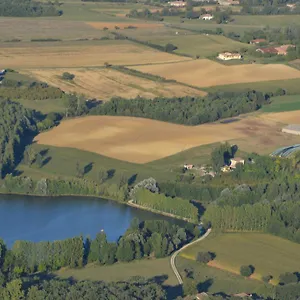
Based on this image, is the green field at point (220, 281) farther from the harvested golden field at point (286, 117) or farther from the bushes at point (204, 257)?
the harvested golden field at point (286, 117)

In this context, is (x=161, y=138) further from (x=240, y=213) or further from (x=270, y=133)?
(x=240, y=213)

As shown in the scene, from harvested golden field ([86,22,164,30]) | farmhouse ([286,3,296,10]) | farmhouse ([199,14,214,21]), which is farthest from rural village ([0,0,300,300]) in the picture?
farmhouse ([286,3,296,10])

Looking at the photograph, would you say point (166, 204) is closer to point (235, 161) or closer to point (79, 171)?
point (79, 171)

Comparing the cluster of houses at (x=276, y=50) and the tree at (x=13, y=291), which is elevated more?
the tree at (x=13, y=291)

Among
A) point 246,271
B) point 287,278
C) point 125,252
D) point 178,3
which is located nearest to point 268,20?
point 178,3

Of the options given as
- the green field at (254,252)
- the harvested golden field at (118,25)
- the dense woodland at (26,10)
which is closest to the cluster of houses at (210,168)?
the green field at (254,252)

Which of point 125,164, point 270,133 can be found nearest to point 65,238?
point 125,164
